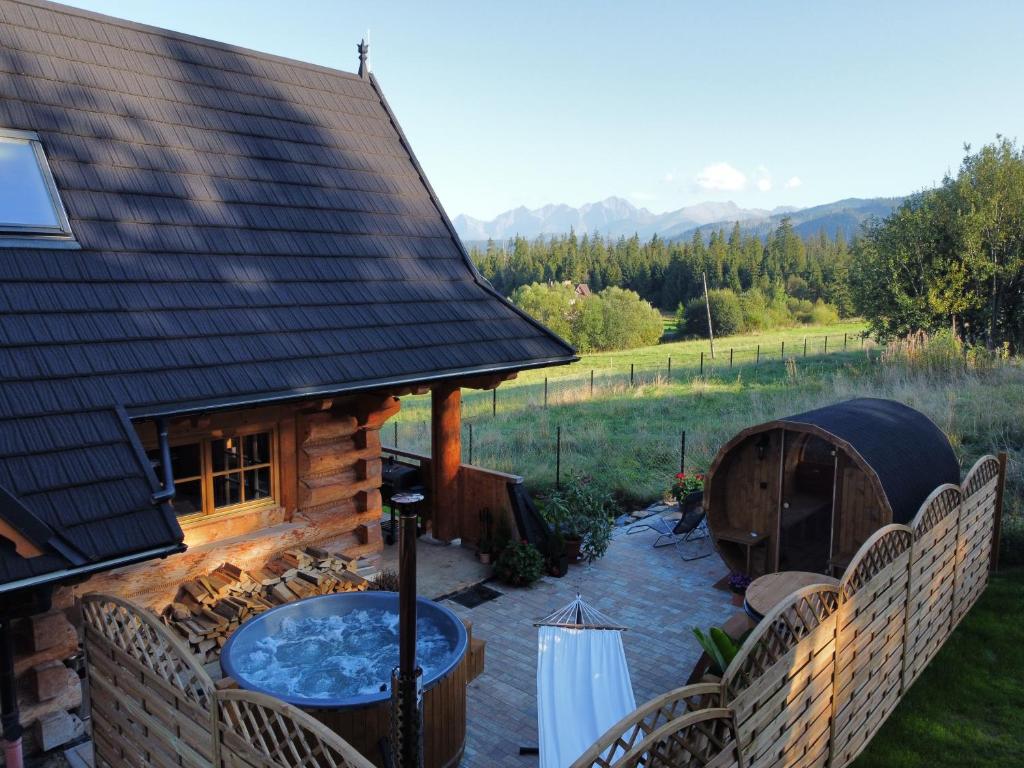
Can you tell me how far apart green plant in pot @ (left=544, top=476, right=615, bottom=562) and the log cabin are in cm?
113

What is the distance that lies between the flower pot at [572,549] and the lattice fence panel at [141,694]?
514 centimetres

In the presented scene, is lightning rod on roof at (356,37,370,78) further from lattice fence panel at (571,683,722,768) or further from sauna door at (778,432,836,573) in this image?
lattice fence panel at (571,683,722,768)

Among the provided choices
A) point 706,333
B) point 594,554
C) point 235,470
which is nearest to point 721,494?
point 594,554

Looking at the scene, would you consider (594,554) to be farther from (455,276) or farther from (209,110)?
(209,110)

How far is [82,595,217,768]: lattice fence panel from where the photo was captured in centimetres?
352

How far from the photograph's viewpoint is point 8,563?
12.2 feet

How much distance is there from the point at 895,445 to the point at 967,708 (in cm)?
257

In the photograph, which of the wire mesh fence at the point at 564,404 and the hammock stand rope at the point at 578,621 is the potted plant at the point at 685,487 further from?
the hammock stand rope at the point at 578,621

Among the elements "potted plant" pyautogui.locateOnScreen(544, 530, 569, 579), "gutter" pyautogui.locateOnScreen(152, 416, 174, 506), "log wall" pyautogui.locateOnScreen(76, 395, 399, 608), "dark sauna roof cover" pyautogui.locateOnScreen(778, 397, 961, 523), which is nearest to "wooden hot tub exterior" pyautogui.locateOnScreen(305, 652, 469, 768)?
"gutter" pyautogui.locateOnScreen(152, 416, 174, 506)

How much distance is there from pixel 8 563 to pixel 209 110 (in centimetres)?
536

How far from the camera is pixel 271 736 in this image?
10.6 feet

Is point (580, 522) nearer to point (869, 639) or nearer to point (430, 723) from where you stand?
point (869, 639)

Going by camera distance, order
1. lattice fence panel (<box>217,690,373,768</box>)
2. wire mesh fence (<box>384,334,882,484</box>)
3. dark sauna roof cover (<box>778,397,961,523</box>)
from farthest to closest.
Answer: wire mesh fence (<box>384,334,882,484</box>) < dark sauna roof cover (<box>778,397,961,523</box>) < lattice fence panel (<box>217,690,373,768</box>)

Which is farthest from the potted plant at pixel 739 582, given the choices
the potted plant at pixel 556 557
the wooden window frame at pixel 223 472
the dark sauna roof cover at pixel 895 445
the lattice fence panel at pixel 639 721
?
the wooden window frame at pixel 223 472
